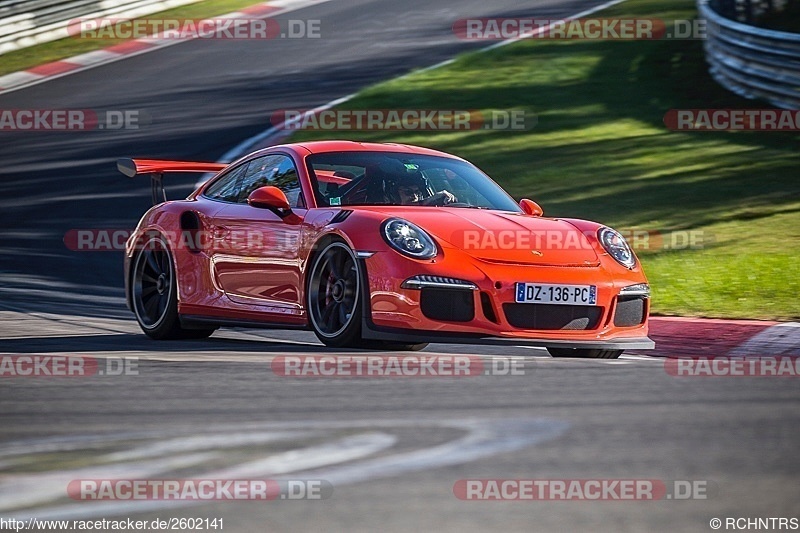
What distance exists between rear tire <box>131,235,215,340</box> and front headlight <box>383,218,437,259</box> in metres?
1.94

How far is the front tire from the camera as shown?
23.7ft

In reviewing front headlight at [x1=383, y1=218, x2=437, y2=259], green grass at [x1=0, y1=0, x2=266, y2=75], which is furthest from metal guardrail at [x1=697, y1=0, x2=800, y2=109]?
green grass at [x1=0, y1=0, x2=266, y2=75]

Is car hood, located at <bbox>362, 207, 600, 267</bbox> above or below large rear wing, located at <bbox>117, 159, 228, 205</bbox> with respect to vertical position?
below

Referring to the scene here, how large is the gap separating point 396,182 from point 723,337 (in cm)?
210

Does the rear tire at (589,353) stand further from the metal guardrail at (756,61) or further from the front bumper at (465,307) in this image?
the metal guardrail at (756,61)

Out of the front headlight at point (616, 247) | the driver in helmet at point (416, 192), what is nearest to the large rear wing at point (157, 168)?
the driver in helmet at point (416, 192)

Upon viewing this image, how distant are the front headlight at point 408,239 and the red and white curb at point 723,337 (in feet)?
5.22

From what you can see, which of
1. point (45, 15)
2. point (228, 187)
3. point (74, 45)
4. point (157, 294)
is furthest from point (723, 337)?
point (45, 15)

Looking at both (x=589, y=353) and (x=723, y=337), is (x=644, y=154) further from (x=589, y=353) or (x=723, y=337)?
(x=589, y=353)

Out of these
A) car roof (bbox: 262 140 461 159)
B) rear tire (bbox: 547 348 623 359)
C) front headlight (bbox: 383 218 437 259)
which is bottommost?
rear tire (bbox: 547 348 623 359)

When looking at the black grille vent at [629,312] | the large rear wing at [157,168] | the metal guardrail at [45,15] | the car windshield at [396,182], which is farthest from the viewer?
the metal guardrail at [45,15]

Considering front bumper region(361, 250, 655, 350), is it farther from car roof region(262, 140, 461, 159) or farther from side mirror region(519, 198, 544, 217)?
car roof region(262, 140, 461, 159)

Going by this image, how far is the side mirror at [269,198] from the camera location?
777cm

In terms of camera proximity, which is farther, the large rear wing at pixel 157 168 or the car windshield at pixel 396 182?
the large rear wing at pixel 157 168
